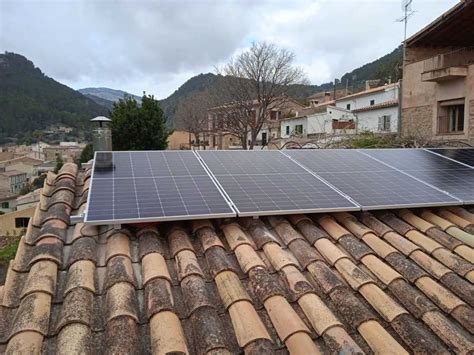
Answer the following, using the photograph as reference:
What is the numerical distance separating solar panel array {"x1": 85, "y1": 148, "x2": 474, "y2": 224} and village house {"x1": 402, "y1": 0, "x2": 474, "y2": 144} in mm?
10824

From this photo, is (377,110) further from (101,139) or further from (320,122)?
(101,139)

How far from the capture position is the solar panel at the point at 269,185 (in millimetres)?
4352

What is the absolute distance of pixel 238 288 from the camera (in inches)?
122

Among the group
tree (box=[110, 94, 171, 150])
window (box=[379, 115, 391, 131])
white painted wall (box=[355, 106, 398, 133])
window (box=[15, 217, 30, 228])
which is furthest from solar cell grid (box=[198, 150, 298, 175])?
window (box=[15, 217, 30, 228])

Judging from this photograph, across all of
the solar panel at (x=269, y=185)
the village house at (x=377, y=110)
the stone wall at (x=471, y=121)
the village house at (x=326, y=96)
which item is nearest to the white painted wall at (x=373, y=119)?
the village house at (x=377, y=110)

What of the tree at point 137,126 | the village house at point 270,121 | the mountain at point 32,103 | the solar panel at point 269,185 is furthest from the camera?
the mountain at point 32,103

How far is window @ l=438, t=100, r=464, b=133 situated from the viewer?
1712 cm

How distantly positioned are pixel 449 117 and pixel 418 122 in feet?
4.81

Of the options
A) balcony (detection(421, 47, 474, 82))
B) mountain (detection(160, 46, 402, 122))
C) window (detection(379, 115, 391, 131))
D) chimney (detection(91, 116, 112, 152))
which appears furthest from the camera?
mountain (detection(160, 46, 402, 122))

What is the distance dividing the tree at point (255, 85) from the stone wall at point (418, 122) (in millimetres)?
22570

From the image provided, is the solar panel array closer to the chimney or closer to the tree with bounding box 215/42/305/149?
the chimney

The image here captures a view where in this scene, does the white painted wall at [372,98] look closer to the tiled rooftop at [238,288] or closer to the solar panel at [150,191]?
the solar panel at [150,191]

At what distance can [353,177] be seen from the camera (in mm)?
5582

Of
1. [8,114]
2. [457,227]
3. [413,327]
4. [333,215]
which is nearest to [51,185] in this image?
[333,215]
